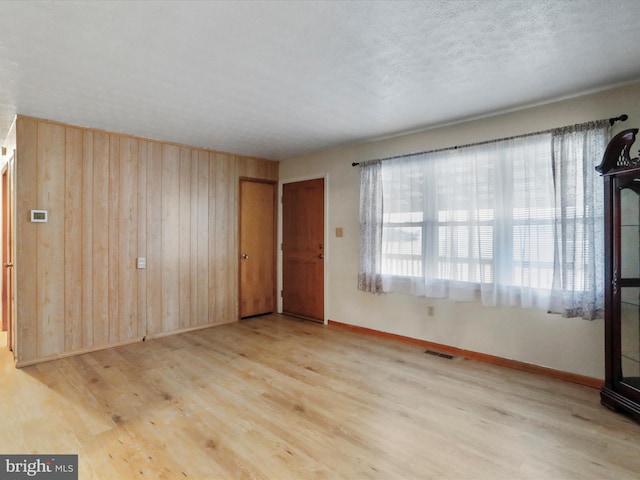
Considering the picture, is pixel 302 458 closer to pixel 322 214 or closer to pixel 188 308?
pixel 188 308

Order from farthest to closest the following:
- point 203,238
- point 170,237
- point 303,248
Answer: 1. point 303,248
2. point 203,238
3. point 170,237

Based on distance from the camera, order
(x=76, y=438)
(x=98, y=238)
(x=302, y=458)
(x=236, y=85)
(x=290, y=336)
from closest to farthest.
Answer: (x=302, y=458)
(x=76, y=438)
(x=236, y=85)
(x=98, y=238)
(x=290, y=336)

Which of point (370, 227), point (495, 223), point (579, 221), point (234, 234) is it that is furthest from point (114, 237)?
point (579, 221)

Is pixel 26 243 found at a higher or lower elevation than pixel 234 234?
lower

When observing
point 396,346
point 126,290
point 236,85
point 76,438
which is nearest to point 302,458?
point 76,438

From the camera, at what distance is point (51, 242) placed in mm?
3553

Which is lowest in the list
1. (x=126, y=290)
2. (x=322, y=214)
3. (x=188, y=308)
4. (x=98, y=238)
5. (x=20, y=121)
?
(x=188, y=308)

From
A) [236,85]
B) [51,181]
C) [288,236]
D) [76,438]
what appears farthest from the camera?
[288,236]

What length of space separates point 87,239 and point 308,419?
3.11 metres

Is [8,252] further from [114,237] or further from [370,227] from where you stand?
[370,227]

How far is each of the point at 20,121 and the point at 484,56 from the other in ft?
13.7

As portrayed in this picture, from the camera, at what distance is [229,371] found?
326cm

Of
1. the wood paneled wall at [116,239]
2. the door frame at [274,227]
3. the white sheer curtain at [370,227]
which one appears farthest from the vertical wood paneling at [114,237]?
the white sheer curtain at [370,227]

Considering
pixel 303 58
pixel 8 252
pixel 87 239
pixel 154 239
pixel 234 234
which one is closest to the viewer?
pixel 303 58
